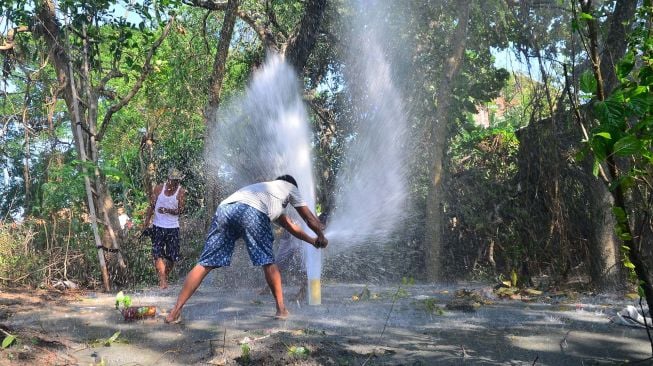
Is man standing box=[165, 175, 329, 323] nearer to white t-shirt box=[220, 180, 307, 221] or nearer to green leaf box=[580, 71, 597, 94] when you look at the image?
white t-shirt box=[220, 180, 307, 221]

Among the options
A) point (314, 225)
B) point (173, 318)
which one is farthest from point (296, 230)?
point (173, 318)

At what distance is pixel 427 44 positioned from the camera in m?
11.5

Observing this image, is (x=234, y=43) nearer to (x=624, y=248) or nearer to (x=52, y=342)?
(x=52, y=342)

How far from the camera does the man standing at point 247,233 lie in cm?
600

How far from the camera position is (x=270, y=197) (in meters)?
6.16

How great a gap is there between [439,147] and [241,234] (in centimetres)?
455

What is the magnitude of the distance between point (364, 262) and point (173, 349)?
6373 millimetres

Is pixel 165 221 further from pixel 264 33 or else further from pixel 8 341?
pixel 8 341

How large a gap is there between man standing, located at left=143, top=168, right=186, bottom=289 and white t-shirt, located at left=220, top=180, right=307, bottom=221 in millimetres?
2999

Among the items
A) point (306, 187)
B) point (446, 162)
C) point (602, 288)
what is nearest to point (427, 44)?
point (446, 162)

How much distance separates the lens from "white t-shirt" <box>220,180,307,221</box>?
6.09 meters

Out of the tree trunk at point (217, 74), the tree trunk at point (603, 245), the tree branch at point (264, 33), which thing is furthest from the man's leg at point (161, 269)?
the tree trunk at point (603, 245)

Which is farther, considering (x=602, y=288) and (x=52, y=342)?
(x=602, y=288)

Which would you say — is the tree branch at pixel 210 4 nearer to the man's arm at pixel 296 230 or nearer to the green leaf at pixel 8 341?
the man's arm at pixel 296 230
